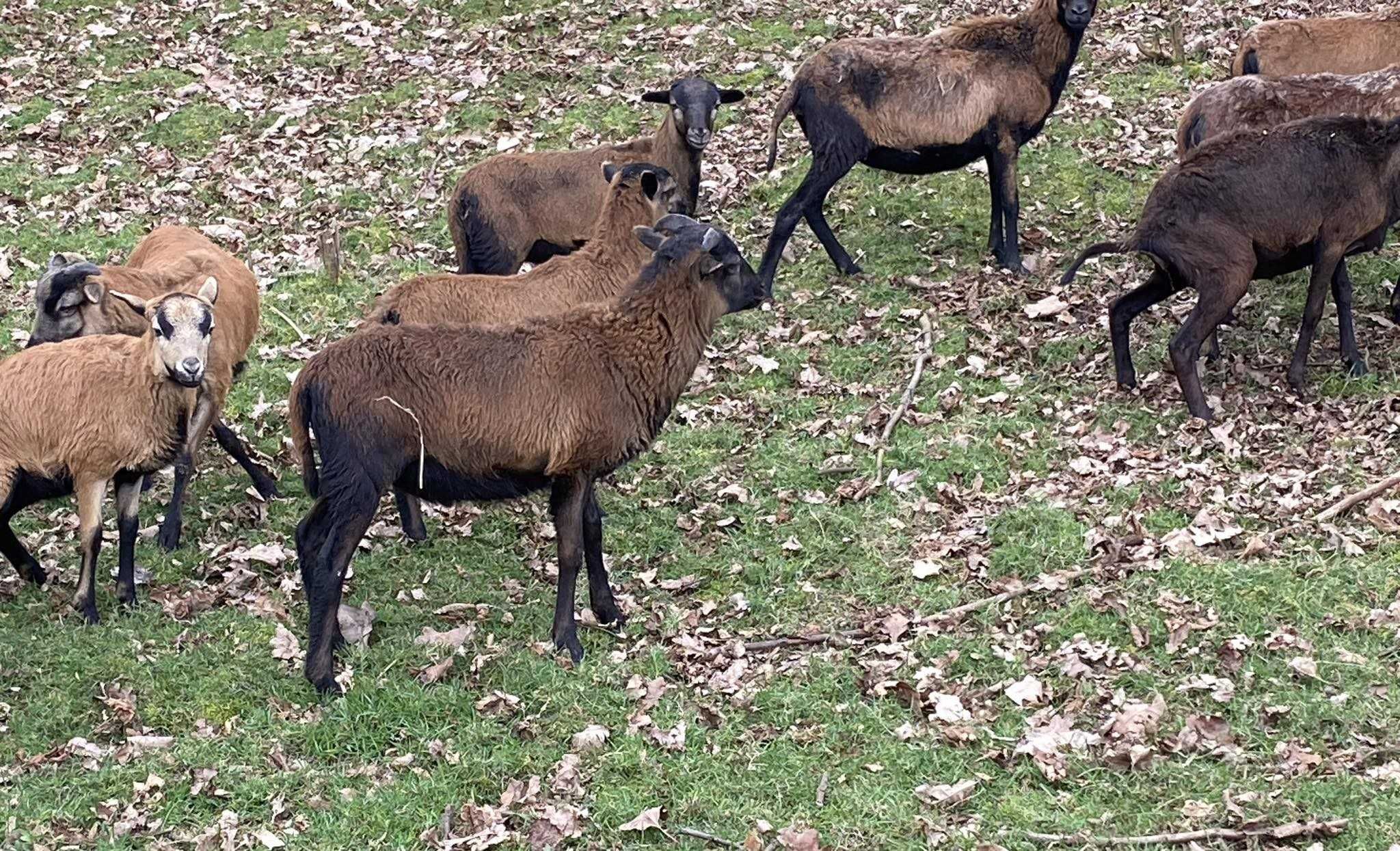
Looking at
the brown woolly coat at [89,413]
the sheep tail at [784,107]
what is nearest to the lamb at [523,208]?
the sheep tail at [784,107]

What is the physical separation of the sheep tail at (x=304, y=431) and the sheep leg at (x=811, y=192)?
490 cm

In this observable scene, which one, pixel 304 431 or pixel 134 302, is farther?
pixel 134 302

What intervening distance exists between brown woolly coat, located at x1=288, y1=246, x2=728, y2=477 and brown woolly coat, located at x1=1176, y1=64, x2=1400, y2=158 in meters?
4.78

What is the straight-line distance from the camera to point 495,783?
20.7 ft

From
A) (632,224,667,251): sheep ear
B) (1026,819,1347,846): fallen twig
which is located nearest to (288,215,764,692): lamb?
(632,224,667,251): sheep ear

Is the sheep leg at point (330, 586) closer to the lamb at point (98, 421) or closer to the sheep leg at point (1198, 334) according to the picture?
the lamb at point (98, 421)

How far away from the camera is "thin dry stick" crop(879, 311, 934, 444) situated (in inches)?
363

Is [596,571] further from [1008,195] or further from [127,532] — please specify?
[1008,195]

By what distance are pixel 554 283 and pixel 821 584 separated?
2.53 metres

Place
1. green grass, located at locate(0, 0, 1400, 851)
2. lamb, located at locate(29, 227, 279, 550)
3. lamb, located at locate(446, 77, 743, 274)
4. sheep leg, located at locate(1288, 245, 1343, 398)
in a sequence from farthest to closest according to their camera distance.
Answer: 1. lamb, located at locate(446, 77, 743, 274)
2. sheep leg, located at locate(1288, 245, 1343, 398)
3. lamb, located at locate(29, 227, 279, 550)
4. green grass, located at locate(0, 0, 1400, 851)

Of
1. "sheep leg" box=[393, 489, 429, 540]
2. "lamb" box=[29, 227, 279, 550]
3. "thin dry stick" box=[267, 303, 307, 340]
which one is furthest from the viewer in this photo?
"thin dry stick" box=[267, 303, 307, 340]

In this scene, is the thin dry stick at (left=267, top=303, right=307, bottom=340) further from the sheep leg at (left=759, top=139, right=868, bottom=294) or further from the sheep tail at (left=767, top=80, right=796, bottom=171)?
the sheep tail at (left=767, top=80, right=796, bottom=171)

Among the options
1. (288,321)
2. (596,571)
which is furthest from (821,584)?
(288,321)

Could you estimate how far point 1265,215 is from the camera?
8.90 m
